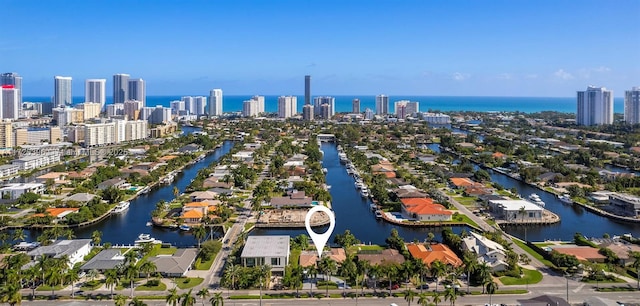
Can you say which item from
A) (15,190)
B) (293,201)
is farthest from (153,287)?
(15,190)

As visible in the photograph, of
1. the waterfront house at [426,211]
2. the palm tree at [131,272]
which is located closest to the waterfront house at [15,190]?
the palm tree at [131,272]

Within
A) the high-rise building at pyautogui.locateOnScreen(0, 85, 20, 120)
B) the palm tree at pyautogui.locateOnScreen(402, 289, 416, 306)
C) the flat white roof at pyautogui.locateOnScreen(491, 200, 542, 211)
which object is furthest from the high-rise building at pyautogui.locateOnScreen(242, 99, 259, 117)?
the palm tree at pyautogui.locateOnScreen(402, 289, 416, 306)

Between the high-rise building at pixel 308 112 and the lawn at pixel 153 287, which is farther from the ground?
the high-rise building at pixel 308 112

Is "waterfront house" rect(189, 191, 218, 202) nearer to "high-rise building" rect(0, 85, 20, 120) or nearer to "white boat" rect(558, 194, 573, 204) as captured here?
"white boat" rect(558, 194, 573, 204)

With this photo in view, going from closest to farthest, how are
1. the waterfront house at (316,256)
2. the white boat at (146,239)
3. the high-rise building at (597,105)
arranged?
the waterfront house at (316,256) < the white boat at (146,239) < the high-rise building at (597,105)

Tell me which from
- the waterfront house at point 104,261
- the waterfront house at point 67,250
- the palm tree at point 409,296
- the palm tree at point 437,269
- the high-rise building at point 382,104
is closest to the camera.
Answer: the palm tree at point 409,296

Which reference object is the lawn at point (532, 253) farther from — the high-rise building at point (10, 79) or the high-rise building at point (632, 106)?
the high-rise building at point (10, 79)
